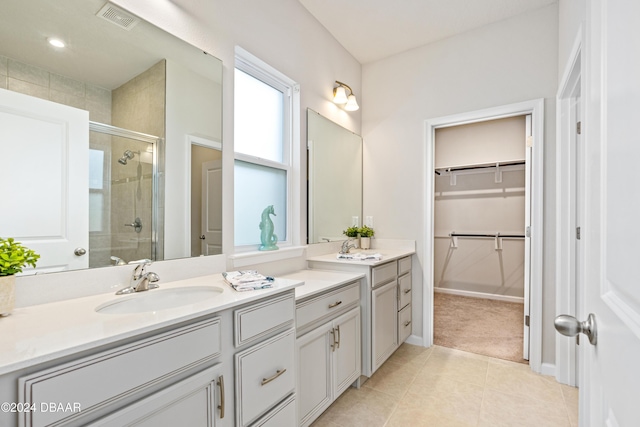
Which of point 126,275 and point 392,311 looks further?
point 392,311

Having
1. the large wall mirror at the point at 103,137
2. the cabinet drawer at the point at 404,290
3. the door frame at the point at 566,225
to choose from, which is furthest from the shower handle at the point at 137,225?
the door frame at the point at 566,225

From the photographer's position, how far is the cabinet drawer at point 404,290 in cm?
257

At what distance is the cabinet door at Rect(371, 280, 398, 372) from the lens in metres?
2.14

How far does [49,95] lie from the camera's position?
1131mm

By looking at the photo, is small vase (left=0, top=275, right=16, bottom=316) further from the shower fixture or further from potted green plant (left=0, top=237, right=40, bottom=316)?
the shower fixture

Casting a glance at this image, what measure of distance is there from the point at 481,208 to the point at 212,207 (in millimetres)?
3972

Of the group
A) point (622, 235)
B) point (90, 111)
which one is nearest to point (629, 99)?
point (622, 235)

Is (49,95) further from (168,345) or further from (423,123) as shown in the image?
(423,123)

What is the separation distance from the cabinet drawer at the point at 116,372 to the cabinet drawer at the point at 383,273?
1.33 metres

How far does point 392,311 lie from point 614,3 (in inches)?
88.6

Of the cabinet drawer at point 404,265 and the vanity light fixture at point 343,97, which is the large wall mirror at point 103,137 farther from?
the cabinet drawer at point 404,265

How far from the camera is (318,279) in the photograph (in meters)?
1.95

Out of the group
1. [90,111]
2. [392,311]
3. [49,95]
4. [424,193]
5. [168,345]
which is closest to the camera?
[168,345]

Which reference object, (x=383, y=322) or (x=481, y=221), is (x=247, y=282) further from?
(x=481, y=221)
